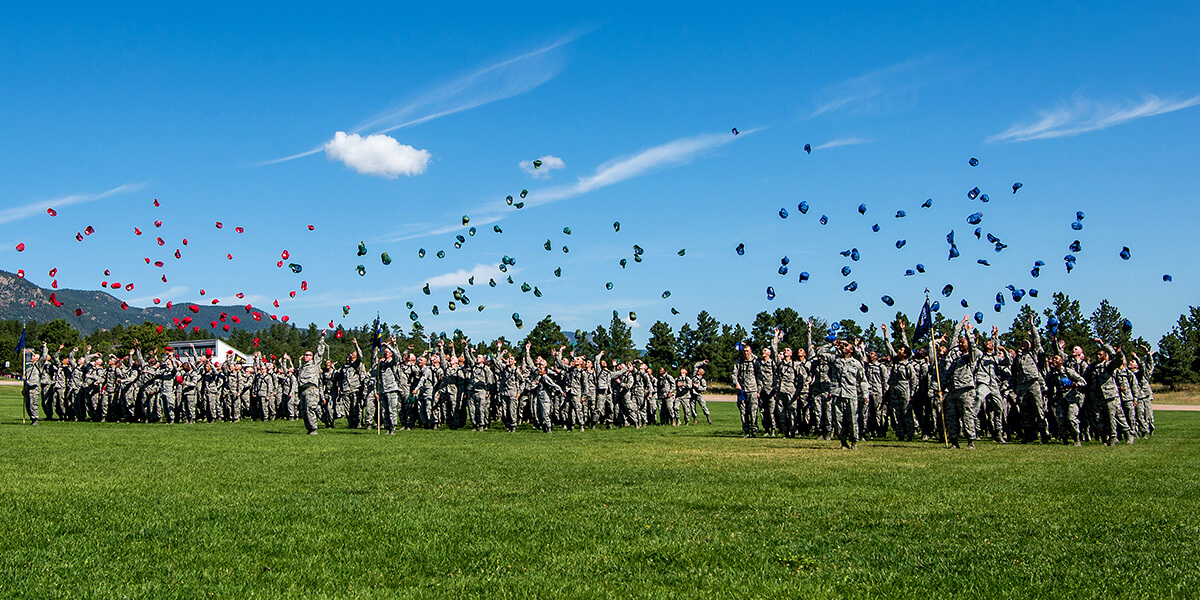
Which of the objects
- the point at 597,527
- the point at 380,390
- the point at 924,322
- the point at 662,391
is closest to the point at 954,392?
Result: the point at 924,322

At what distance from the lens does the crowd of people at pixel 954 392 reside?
18.5m

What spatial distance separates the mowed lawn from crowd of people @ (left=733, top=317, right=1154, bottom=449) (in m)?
3.35

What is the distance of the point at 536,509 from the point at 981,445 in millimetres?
13085

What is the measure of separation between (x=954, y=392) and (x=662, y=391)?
1458 cm

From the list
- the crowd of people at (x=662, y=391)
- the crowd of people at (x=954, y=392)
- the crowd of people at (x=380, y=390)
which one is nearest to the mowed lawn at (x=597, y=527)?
the crowd of people at (x=954, y=392)

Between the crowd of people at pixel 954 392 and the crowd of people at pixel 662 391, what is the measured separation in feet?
0.13

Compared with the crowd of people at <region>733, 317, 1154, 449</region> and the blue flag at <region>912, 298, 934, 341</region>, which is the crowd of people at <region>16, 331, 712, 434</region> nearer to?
the crowd of people at <region>733, 317, 1154, 449</region>

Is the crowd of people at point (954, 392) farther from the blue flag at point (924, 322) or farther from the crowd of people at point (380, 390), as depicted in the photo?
the crowd of people at point (380, 390)

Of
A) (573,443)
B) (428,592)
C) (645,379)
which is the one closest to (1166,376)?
(645,379)

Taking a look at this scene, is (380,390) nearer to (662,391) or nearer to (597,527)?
(662,391)

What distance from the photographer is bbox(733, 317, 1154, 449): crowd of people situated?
18.5 m

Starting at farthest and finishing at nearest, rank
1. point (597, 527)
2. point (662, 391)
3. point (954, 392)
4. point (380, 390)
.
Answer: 1. point (662, 391)
2. point (380, 390)
3. point (954, 392)
4. point (597, 527)

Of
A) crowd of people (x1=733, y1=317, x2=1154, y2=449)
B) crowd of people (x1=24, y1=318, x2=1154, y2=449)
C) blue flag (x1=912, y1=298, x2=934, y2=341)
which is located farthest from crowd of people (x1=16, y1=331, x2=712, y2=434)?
blue flag (x1=912, y1=298, x2=934, y2=341)

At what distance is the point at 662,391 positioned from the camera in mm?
32062
